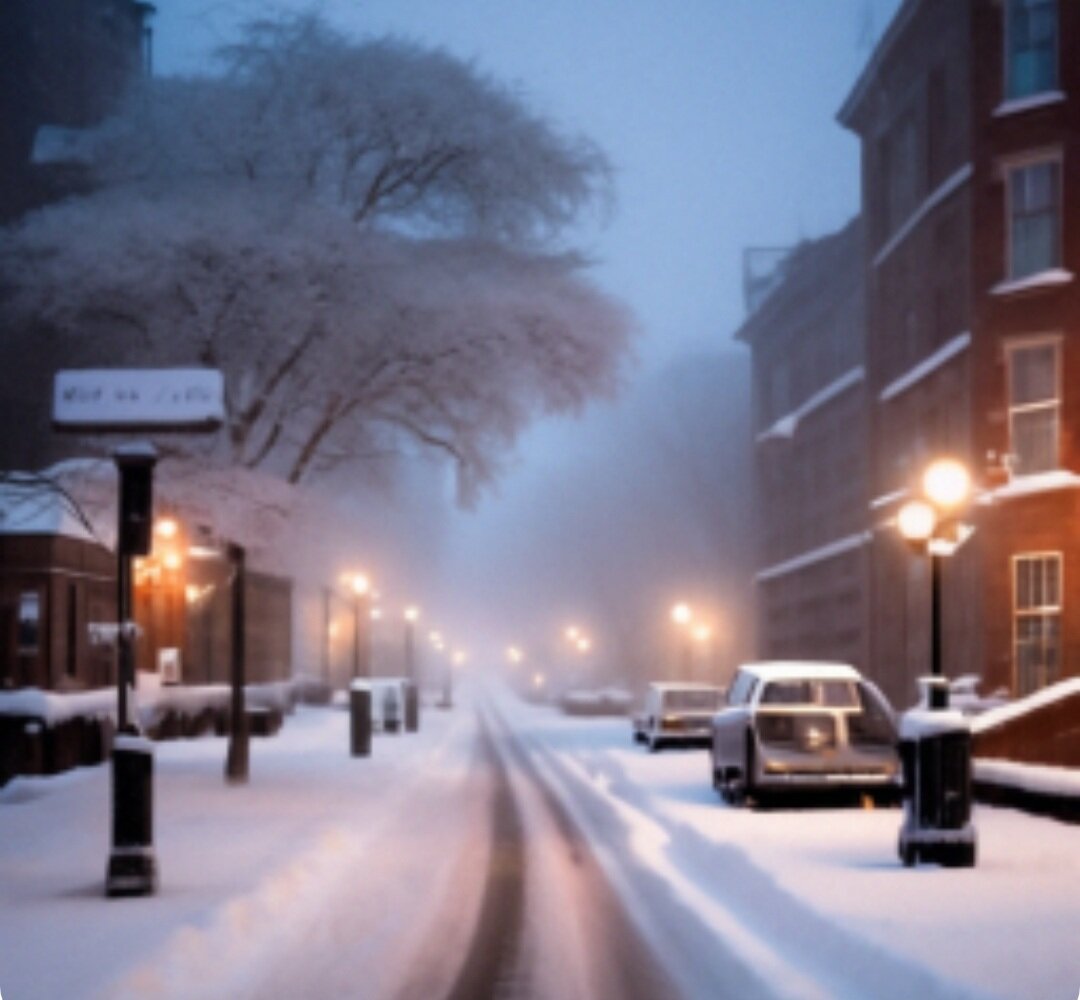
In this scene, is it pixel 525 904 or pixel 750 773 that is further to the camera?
pixel 750 773

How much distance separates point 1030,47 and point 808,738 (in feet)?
56.9

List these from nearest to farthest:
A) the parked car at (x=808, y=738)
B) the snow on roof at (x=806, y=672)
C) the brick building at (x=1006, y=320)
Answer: the parked car at (x=808, y=738), the snow on roof at (x=806, y=672), the brick building at (x=1006, y=320)

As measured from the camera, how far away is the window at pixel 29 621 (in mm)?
33219

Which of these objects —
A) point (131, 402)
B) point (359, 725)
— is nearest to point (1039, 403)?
point (359, 725)

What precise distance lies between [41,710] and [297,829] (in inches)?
502

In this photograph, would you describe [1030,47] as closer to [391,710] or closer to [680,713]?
[680,713]

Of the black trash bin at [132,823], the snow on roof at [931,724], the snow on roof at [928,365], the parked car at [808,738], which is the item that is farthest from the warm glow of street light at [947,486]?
the snow on roof at [928,365]

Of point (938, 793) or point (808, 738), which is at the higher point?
point (938, 793)

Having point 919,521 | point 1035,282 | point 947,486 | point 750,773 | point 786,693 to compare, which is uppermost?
point 1035,282

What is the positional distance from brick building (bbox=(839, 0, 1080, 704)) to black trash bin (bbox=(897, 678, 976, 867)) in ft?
55.8

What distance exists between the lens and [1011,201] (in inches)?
1316

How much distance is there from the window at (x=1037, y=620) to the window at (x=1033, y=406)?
182cm

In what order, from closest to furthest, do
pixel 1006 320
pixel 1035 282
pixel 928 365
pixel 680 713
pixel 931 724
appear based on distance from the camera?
pixel 931 724
pixel 1035 282
pixel 1006 320
pixel 928 365
pixel 680 713

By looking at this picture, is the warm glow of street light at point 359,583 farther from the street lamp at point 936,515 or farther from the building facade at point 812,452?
the street lamp at point 936,515
